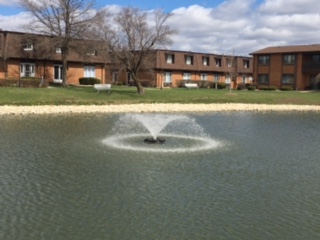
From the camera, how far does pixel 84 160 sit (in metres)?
14.9

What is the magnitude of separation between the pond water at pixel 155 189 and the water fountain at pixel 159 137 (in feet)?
0.93

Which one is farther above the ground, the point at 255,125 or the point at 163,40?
the point at 163,40

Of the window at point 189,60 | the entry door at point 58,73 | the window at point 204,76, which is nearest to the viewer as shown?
the entry door at point 58,73

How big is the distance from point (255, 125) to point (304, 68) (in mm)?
43817

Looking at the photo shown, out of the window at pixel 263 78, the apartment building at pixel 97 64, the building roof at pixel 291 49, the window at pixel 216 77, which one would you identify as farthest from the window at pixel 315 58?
the window at pixel 216 77

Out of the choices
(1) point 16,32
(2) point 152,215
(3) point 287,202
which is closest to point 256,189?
(3) point 287,202

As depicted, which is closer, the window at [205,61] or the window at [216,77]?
the window at [205,61]

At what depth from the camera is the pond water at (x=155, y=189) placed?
865 cm

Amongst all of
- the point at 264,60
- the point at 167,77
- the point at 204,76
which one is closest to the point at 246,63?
the point at 264,60

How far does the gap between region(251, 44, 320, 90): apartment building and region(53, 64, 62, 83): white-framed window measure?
33681 millimetres

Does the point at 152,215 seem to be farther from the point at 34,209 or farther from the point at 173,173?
the point at 173,173

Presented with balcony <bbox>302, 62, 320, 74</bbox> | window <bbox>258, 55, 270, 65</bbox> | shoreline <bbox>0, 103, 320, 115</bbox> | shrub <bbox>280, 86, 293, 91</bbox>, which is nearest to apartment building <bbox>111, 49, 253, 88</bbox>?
window <bbox>258, 55, 270, 65</bbox>

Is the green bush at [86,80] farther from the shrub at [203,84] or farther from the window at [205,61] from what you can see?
the window at [205,61]

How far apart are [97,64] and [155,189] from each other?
4857cm
